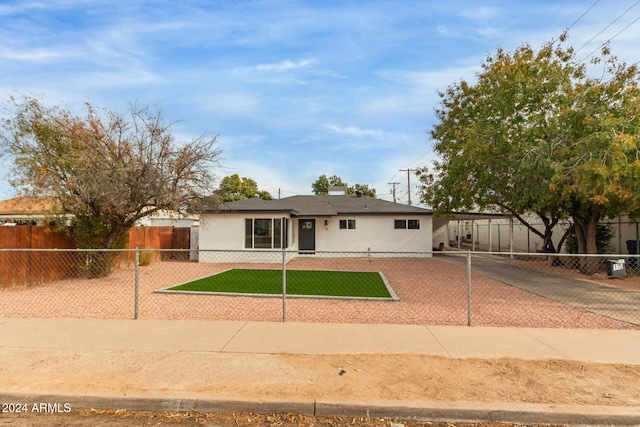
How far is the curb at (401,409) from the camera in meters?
3.63

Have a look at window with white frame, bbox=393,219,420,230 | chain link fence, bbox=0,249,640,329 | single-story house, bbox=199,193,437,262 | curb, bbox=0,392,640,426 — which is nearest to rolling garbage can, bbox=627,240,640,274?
chain link fence, bbox=0,249,640,329

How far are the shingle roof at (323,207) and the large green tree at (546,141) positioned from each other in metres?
4.83

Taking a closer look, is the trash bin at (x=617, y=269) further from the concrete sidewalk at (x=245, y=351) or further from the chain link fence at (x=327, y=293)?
the concrete sidewalk at (x=245, y=351)

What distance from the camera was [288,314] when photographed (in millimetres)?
7602

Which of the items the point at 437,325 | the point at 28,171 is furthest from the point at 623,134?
the point at 28,171

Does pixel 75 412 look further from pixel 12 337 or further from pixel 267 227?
pixel 267 227

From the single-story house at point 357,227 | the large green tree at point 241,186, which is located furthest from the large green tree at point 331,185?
the single-story house at point 357,227

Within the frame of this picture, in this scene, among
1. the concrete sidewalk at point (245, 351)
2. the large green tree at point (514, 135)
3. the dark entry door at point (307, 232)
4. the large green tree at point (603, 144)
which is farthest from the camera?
the dark entry door at point (307, 232)

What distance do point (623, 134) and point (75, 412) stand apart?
13.0m

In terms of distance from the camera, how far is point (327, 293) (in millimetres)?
10070

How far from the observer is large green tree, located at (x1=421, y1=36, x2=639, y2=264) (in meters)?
10.5

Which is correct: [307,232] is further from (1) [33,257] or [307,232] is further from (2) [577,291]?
(2) [577,291]

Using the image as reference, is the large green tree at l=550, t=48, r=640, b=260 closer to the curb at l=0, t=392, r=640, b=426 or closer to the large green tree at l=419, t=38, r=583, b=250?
the large green tree at l=419, t=38, r=583, b=250

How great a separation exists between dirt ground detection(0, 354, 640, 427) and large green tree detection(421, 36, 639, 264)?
7.73 m
